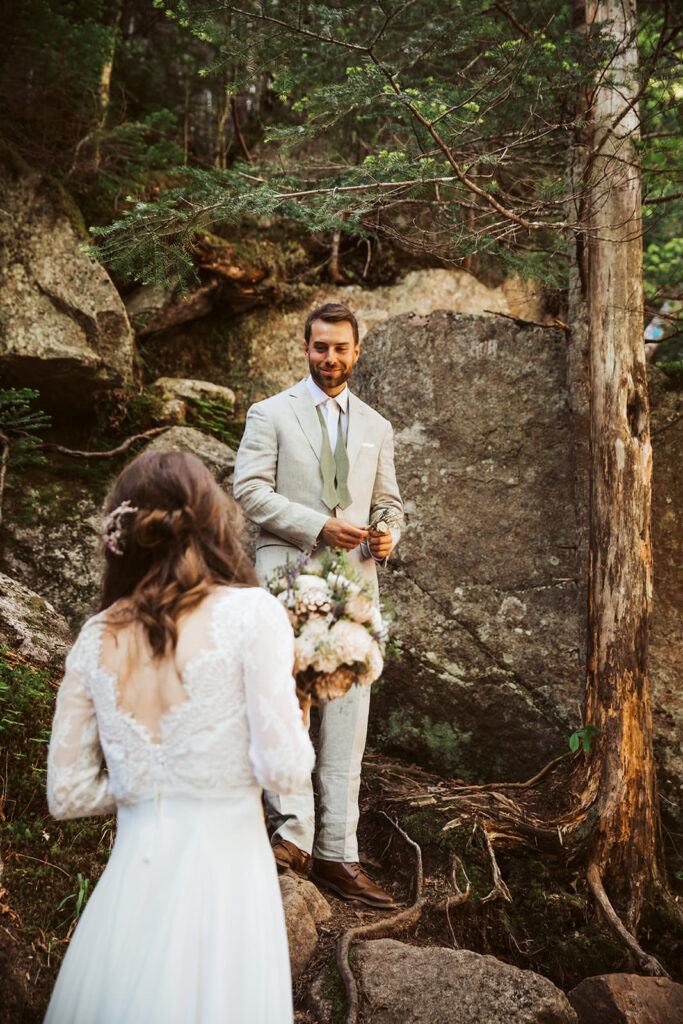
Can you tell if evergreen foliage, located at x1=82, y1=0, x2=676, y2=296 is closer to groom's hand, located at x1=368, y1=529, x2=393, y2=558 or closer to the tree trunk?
the tree trunk

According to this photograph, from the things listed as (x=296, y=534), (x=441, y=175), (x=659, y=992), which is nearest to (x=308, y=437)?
(x=296, y=534)

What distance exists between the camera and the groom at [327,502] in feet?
12.2

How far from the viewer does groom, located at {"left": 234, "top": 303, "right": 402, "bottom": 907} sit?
372cm

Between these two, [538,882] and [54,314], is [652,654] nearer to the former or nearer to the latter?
[538,882]

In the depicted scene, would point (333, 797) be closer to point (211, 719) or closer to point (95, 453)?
point (211, 719)

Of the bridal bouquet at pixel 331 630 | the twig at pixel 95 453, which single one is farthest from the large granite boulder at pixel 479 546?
the bridal bouquet at pixel 331 630

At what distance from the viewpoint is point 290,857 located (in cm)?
358

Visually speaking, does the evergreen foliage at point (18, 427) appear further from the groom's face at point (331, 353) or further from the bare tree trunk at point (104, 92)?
the bare tree trunk at point (104, 92)

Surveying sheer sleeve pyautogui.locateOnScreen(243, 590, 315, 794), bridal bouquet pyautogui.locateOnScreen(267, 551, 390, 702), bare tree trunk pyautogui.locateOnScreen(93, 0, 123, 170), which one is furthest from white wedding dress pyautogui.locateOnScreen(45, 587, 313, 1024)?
bare tree trunk pyautogui.locateOnScreen(93, 0, 123, 170)

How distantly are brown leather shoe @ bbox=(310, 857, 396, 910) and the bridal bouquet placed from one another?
2.03 meters

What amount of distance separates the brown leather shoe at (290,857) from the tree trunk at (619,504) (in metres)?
1.64

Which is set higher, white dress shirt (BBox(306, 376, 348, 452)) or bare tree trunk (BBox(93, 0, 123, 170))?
bare tree trunk (BBox(93, 0, 123, 170))

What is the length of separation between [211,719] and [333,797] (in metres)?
2.20

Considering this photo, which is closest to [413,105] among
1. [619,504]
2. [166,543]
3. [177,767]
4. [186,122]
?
[619,504]
